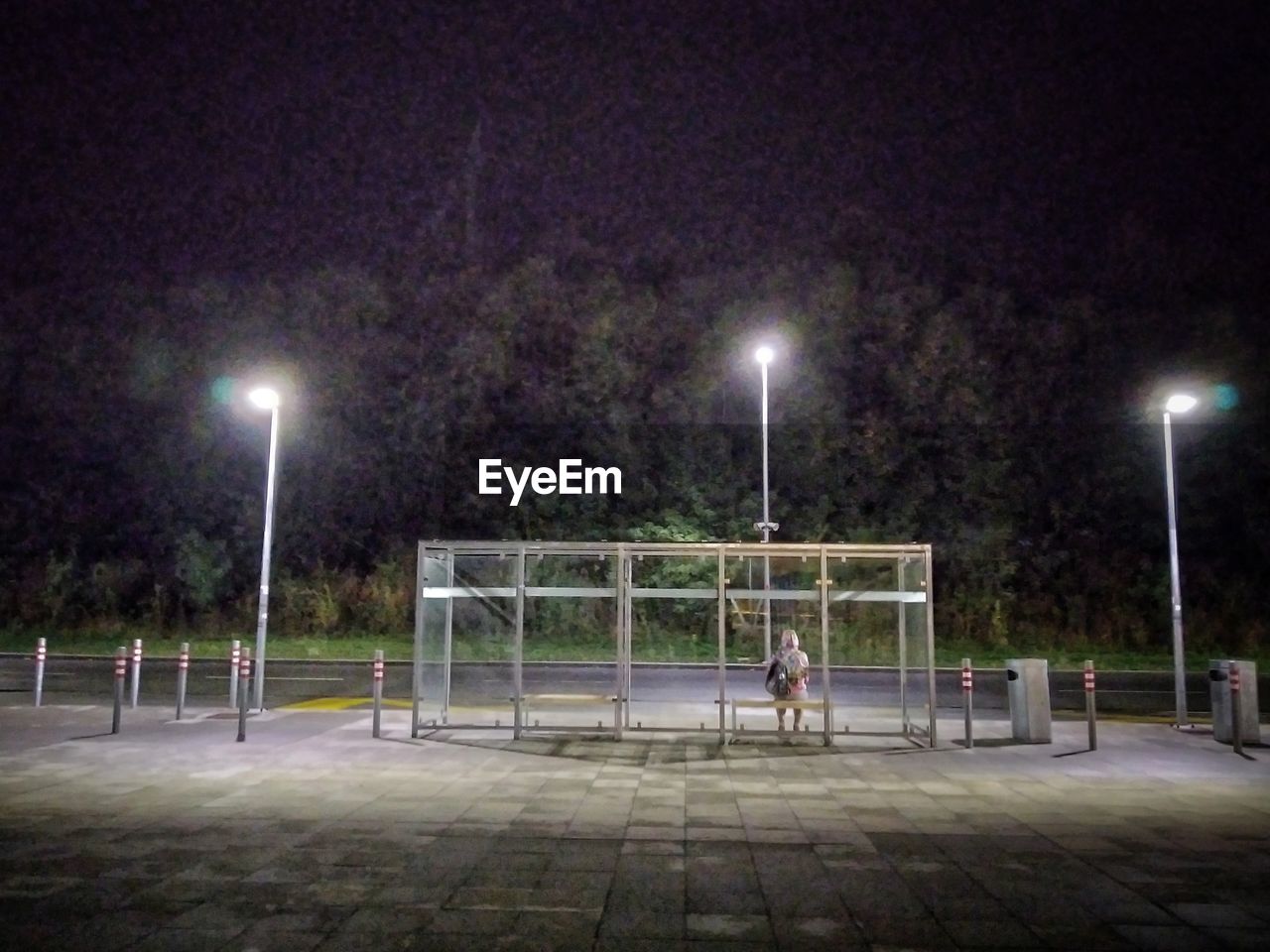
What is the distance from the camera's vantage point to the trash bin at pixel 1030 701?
13672mm

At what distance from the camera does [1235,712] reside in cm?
1323

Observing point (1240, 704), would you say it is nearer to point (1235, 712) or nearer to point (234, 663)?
point (1235, 712)

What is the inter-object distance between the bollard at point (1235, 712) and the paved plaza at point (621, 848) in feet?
1.53

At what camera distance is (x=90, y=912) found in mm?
5883

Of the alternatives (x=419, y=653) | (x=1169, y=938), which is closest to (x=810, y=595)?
(x=419, y=653)

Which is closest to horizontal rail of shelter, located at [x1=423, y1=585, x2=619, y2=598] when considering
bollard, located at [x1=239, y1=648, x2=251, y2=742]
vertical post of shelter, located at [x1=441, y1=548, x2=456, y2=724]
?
vertical post of shelter, located at [x1=441, y1=548, x2=456, y2=724]

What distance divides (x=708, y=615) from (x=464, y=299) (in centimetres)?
1712

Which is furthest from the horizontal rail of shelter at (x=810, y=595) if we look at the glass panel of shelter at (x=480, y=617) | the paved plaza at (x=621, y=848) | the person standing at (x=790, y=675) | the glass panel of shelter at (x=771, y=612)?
the glass panel of shelter at (x=480, y=617)

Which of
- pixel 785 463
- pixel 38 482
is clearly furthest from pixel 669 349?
pixel 38 482

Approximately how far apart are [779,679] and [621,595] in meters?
2.45

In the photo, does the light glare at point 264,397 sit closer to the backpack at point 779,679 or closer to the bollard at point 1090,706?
the backpack at point 779,679

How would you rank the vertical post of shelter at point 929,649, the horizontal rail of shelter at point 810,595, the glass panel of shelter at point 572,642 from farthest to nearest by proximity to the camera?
1. the glass panel of shelter at point 572,642
2. the horizontal rail of shelter at point 810,595
3. the vertical post of shelter at point 929,649

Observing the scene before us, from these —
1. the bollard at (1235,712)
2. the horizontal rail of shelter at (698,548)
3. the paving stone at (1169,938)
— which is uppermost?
the horizontal rail of shelter at (698,548)

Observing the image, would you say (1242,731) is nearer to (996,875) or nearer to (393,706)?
(996,875)
